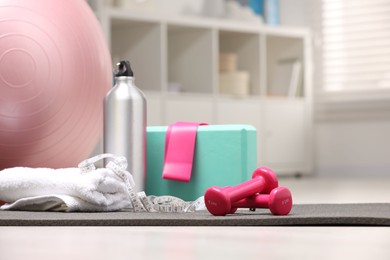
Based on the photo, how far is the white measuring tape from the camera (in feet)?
5.42

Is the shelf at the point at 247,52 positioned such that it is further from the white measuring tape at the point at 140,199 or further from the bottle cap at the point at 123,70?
the white measuring tape at the point at 140,199

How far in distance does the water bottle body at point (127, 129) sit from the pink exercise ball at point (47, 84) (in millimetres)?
164

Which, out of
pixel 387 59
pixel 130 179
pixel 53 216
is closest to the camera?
pixel 53 216

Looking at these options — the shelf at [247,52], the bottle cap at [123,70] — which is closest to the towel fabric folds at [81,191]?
the bottle cap at [123,70]

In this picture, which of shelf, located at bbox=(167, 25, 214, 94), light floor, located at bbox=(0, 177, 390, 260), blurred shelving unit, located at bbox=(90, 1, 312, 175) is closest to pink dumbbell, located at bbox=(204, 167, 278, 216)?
light floor, located at bbox=(0, 177, 390, 260)

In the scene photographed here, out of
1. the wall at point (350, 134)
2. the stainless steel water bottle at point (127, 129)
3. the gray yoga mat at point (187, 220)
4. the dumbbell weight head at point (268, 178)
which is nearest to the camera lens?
the gray yoga mat at point (187, 220)

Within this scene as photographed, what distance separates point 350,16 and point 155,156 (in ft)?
9.64

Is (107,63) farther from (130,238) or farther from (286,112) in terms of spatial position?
(286,112)

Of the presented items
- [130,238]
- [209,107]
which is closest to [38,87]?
[130,238]

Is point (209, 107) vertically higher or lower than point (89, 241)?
higher

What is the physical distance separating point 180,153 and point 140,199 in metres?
0.24

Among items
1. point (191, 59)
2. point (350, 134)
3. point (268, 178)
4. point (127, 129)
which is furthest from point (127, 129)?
point (350, 134)

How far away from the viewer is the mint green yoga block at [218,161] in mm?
1832

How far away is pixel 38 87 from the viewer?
1873 mm
